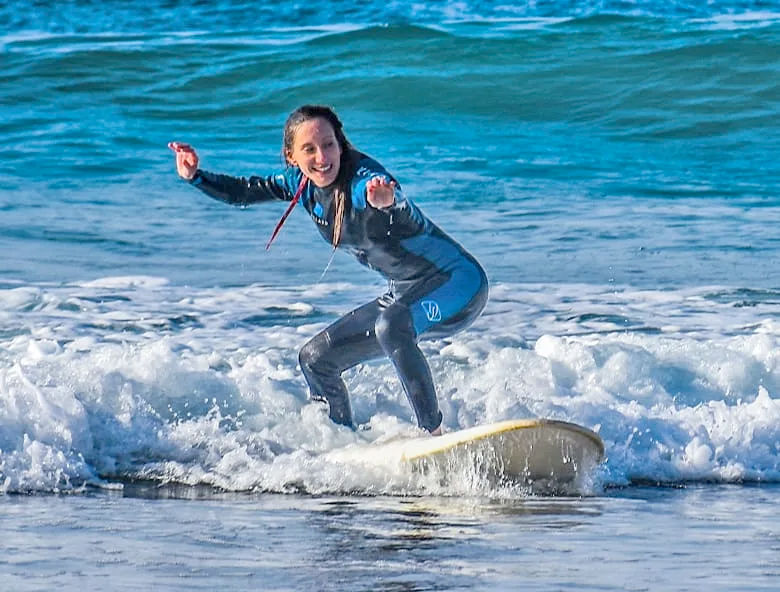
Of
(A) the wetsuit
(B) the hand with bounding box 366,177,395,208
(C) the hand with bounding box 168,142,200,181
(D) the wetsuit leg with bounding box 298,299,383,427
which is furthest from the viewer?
(D) the wetsuit leg with bounding box 298,299,383,427

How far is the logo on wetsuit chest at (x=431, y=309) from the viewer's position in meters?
6.05

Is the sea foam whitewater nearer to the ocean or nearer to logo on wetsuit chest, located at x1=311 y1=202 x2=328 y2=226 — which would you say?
the ocean

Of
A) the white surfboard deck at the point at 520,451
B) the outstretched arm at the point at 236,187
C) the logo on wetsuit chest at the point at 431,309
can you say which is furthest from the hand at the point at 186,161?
the white surfboard deck at the point at 520,451

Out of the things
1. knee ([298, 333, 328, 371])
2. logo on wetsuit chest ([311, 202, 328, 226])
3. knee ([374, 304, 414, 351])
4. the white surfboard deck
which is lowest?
the white surfboard deck

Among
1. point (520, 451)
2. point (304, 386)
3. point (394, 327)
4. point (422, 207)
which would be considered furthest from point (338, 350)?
point (422, 207)

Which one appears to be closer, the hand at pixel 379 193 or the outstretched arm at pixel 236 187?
the hand at pixel 379 193

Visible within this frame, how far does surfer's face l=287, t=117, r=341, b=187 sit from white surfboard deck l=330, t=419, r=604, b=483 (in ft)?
3.65

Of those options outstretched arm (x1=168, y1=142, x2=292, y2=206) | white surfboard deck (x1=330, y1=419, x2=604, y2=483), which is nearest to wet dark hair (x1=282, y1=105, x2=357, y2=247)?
outstretched arm (x1=168, y1=142, x2=292, y2=206)

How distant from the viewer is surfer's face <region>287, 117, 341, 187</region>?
5.77m

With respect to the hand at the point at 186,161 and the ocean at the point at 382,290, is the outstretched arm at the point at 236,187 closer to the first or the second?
the hand at the point at 186,161

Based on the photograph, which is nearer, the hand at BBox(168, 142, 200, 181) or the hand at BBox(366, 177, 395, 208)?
the hand at BBox(366, 177, 395, 208)

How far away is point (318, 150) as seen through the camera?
5.77 m

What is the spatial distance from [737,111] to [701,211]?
5.55 meters

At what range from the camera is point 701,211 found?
48.5 feet
